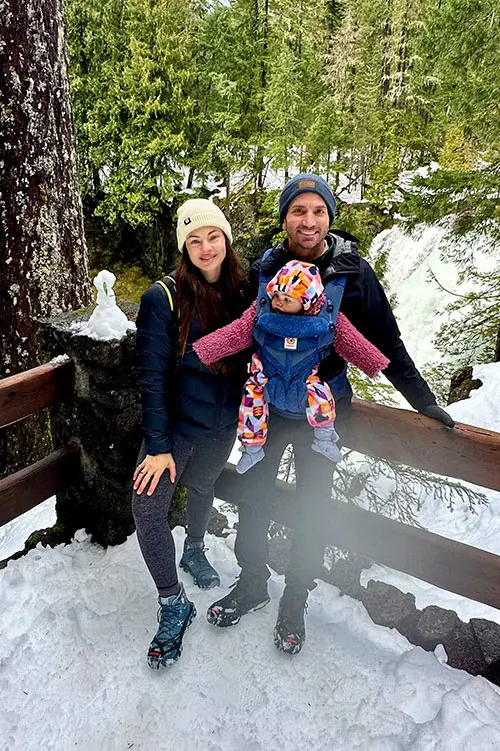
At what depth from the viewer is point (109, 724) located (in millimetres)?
2049

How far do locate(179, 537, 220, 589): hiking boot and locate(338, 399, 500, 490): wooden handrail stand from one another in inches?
43.9

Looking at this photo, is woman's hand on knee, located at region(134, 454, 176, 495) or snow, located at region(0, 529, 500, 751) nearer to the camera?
snow, located at region(0, 529, 500, 751)

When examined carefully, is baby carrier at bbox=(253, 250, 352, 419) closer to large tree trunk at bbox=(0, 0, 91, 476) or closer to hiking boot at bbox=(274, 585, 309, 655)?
hiking boot at bbox=(274, 585, 309, 655)

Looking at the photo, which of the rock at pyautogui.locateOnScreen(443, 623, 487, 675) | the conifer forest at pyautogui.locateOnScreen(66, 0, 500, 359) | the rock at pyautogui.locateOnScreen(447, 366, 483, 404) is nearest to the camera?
the rock at pyautogui.locateOnScreen(443, 623, 487, 675)

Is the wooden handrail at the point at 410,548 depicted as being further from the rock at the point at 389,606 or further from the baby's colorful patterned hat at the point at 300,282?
the baby's colorful patterned hat at the point at 300,282

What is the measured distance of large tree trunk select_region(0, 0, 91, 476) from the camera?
3.82 metres

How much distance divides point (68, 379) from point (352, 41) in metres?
24.8

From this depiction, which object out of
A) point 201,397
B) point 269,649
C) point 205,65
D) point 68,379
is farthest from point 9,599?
point 205,65

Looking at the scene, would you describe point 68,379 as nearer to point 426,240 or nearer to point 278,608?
point 278,608

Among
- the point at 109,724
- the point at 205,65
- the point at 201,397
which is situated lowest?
the point at 109,724

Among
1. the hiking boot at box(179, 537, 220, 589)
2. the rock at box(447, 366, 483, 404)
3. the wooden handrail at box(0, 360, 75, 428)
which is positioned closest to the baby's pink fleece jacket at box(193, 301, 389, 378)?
the wooden handrail at box(0, 360, 75, 428)

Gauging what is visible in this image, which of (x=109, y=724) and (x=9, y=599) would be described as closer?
(x=109, y=724)

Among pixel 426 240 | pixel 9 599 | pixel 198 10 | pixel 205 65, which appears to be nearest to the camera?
pixel 9 599

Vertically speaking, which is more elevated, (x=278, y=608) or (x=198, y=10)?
(x=198, y=10)
